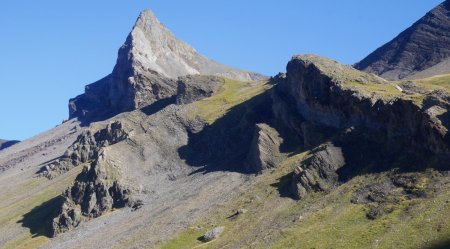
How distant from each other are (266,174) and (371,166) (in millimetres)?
28666

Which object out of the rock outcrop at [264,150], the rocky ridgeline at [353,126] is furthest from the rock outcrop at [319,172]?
the rock outcrop at [264,150]

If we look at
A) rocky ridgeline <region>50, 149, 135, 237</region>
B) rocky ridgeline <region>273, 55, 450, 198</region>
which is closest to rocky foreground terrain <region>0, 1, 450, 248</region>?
rocky ridgeline <region>273, 55, 450, 198</region>

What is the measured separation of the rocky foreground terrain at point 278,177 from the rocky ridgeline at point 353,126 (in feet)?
0.81

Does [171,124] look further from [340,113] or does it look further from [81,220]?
[340,113]

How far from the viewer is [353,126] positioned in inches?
4897

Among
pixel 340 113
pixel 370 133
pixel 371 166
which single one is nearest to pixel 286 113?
pixel 340 113

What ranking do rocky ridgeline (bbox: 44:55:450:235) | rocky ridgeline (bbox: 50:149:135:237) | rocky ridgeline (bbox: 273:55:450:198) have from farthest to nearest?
rocky ridgeline (bbox: 50:149:135:237) → rocky ridgeline (bbox: 44:55:450:235) → rocky ridgeline (bbox: 273:55:450:198)

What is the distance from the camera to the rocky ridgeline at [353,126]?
103 meters

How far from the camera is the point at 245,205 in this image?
120 metres

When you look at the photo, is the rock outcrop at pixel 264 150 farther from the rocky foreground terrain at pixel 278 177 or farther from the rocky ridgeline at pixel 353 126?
the rocky ridgeline at pixel 353 126

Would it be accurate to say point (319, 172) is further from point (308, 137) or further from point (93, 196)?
point (93, 196)

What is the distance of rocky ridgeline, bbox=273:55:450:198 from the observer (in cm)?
10294

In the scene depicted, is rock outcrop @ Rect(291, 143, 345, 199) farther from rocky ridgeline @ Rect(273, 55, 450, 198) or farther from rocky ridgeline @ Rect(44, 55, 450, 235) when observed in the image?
rocky ridgeline @ Rect(44, 55, 450, 235)

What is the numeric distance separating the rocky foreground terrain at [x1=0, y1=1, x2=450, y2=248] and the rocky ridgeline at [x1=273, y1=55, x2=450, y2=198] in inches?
9.7
